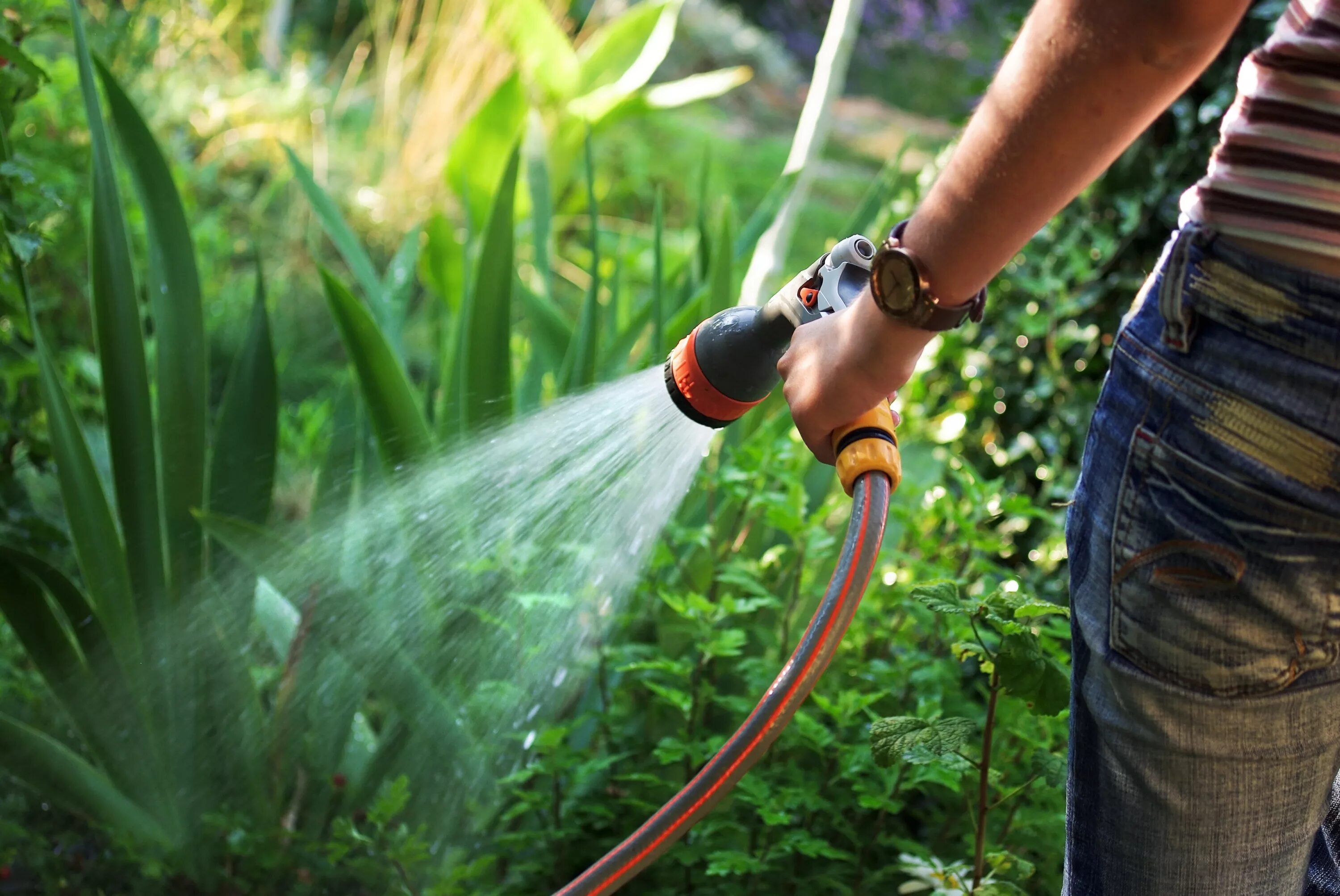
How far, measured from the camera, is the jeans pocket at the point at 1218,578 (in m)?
0.72

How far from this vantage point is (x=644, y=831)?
0.83m

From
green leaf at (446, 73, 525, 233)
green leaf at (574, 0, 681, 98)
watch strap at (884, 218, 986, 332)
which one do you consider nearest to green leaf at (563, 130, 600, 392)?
watch strap at (884, 218, 986, 332)

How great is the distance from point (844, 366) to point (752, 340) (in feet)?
0.61

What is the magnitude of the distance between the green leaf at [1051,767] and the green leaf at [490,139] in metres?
2.89

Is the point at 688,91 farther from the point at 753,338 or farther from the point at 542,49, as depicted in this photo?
the point at 753,338

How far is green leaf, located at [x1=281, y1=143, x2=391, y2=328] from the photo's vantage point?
1888 millimetres

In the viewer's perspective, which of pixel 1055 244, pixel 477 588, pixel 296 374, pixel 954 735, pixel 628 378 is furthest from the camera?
pixel 296 374

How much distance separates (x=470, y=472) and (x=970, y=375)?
3.56 ft

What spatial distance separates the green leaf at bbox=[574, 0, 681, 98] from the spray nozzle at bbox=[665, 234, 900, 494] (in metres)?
3.36

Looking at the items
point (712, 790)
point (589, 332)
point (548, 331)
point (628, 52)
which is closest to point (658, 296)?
point (589, 332)

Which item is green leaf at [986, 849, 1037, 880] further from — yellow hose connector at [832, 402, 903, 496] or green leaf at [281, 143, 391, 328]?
green leaf at [281, 143, 391, 328]

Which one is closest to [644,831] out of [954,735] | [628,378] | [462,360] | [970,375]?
[954,735]

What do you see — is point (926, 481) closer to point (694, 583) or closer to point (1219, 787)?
point (694, 583)

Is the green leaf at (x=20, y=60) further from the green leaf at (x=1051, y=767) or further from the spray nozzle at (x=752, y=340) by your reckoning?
Result: the green leaf at (x=1051, y=767)
